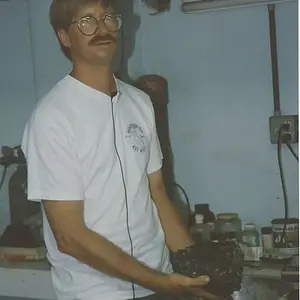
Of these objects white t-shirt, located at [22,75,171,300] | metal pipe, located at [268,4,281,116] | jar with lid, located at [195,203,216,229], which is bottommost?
jar with lid, located at [195,203,216,229]

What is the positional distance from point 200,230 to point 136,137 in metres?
0.51

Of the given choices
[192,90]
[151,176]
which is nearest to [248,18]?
[192,90]

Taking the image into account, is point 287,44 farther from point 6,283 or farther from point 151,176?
point 6,283

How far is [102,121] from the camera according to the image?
155cm

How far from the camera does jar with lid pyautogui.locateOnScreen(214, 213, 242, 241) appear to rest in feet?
6.58

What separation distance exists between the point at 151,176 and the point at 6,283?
0.64 metres

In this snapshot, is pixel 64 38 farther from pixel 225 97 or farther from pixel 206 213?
pixel 206 213

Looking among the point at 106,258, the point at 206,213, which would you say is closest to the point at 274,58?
the point at 206,213

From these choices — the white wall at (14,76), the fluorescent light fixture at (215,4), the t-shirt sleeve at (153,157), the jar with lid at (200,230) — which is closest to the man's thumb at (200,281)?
the t-shirt sleeve at (153,157)

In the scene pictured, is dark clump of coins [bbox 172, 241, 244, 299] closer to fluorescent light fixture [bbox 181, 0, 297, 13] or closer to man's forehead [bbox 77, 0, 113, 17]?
man's forehead [bbox 77, 0, 113, 17]

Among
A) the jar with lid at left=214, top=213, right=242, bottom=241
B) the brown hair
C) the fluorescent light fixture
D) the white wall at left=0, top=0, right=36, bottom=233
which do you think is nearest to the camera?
the brown hair

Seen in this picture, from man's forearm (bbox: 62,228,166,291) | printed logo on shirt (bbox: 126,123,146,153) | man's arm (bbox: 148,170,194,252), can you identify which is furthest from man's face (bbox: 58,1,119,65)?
man's forearm (bbox: 62,228,166,291)

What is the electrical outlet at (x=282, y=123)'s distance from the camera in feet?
6.31

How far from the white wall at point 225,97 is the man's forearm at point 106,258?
0.61 meters
